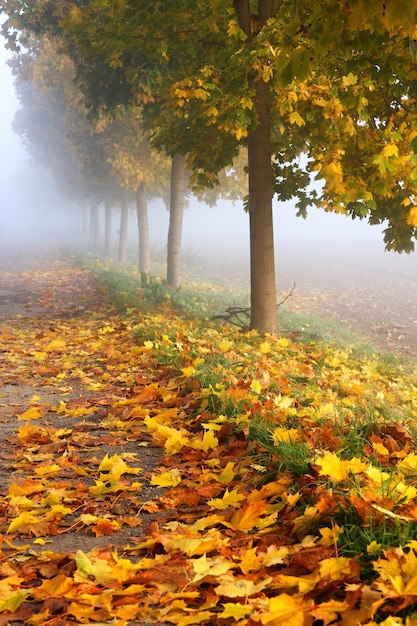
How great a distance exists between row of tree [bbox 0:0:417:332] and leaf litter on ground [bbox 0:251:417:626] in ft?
8.38

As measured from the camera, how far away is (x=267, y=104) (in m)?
Result: 7.88

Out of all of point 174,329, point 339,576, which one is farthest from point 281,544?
point 174,329

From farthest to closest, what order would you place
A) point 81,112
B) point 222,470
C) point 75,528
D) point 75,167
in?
point 75,167 < point 81,112 < point 222,470 < point 75,528

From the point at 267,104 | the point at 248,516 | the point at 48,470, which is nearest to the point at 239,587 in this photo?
the point at 248,516

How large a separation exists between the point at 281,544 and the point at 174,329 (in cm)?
506

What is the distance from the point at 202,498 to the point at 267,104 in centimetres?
620

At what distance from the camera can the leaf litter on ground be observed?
76.5 inches

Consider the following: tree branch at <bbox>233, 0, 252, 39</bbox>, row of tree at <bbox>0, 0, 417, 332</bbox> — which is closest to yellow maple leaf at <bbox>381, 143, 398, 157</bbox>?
row of tree at <bbox>0, 0, 417, 332</bbox>

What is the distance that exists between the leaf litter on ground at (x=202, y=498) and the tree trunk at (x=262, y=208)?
7.44ft

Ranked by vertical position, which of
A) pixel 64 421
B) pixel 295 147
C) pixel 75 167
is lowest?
pixel 64 421

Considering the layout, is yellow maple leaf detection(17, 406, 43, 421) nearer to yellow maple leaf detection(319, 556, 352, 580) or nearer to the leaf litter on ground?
the leaf litter on ground

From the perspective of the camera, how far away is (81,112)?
20.9m

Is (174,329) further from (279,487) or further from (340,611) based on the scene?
(340,611)

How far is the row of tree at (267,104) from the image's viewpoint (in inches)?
254
